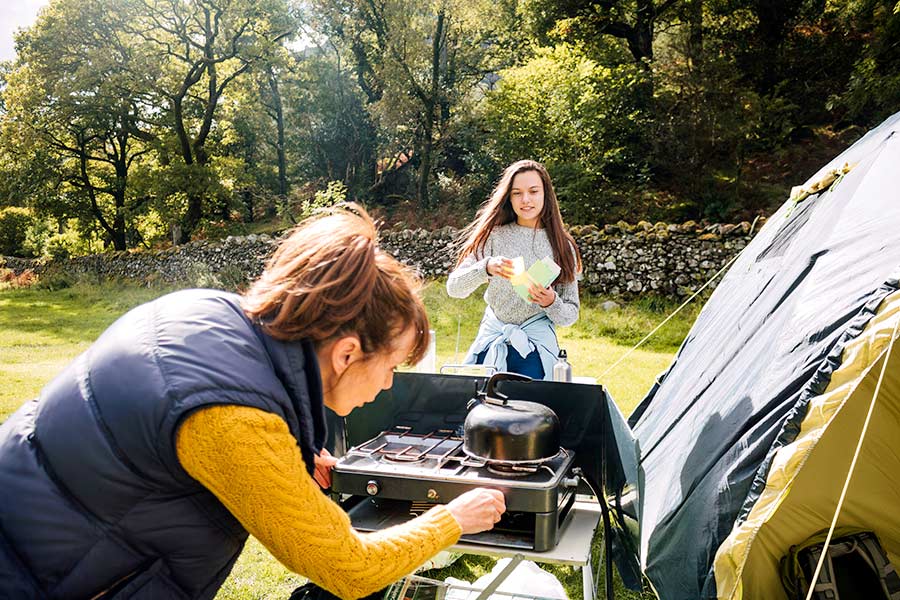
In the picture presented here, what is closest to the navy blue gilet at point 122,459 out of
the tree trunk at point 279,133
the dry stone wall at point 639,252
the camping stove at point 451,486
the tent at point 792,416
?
the camping stove at point 451,486

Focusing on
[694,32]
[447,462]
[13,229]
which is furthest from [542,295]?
[13,229]

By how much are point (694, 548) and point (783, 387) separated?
1.55 feet

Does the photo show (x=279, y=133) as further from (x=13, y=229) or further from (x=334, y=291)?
(x=334, y=291)

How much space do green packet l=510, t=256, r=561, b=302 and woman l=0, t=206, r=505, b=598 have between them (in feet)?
4.43

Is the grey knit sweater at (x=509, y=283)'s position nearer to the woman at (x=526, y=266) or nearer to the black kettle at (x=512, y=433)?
the woman at (x=526, y=266)

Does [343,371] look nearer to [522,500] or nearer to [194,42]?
[522,500]

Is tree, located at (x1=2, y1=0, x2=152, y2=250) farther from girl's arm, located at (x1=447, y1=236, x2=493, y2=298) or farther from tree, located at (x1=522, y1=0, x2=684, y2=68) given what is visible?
girl's arm, located at (x1=447, y1=236, x2=493, y2=298)

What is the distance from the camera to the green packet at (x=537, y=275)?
8.11 ft

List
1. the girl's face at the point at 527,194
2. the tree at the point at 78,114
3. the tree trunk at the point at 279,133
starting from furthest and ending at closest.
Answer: the tree trunk at the point at 279,133, the tree at the point at 78,114, the girl's face at the point at 527,194

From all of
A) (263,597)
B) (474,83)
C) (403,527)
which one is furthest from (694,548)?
(474,83)

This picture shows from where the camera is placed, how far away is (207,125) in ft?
51.3

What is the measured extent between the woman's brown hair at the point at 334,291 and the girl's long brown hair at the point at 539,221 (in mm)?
1615

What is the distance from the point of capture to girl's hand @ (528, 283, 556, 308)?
2.54 meters

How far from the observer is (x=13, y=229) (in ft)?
64.1
